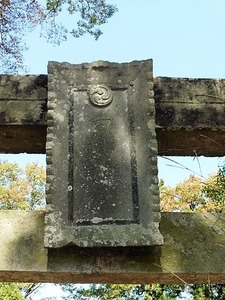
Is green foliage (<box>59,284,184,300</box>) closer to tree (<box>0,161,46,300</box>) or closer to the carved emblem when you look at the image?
tree (<box>0,161,46,300</box>)

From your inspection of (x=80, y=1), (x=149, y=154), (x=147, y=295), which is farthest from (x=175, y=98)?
(x=147, y=295)

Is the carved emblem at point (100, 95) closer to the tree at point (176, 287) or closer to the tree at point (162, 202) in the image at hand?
the tree at point (162, 202)

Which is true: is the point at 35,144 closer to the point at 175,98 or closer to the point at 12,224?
the point at 12,224

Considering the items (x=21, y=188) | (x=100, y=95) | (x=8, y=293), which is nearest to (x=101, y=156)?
(x=100, y=95)

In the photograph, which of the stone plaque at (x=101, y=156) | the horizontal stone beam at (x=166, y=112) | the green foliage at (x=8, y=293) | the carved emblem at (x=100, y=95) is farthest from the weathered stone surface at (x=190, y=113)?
the green foliage at (x=8, y=293)

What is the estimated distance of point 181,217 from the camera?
10.5 ft

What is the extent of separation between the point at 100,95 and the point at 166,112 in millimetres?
423

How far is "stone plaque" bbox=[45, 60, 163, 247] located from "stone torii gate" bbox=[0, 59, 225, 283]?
0.13 m

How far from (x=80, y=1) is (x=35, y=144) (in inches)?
192

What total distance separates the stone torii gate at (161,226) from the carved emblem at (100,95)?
304 millimetres

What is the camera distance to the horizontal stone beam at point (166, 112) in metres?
3.26

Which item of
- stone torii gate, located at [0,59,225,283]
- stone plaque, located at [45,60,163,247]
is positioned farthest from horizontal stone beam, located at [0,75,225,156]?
stone plaque, located at [45,60,163,247]

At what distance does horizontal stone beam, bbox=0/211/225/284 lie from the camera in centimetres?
295

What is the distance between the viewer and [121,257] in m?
2.96
